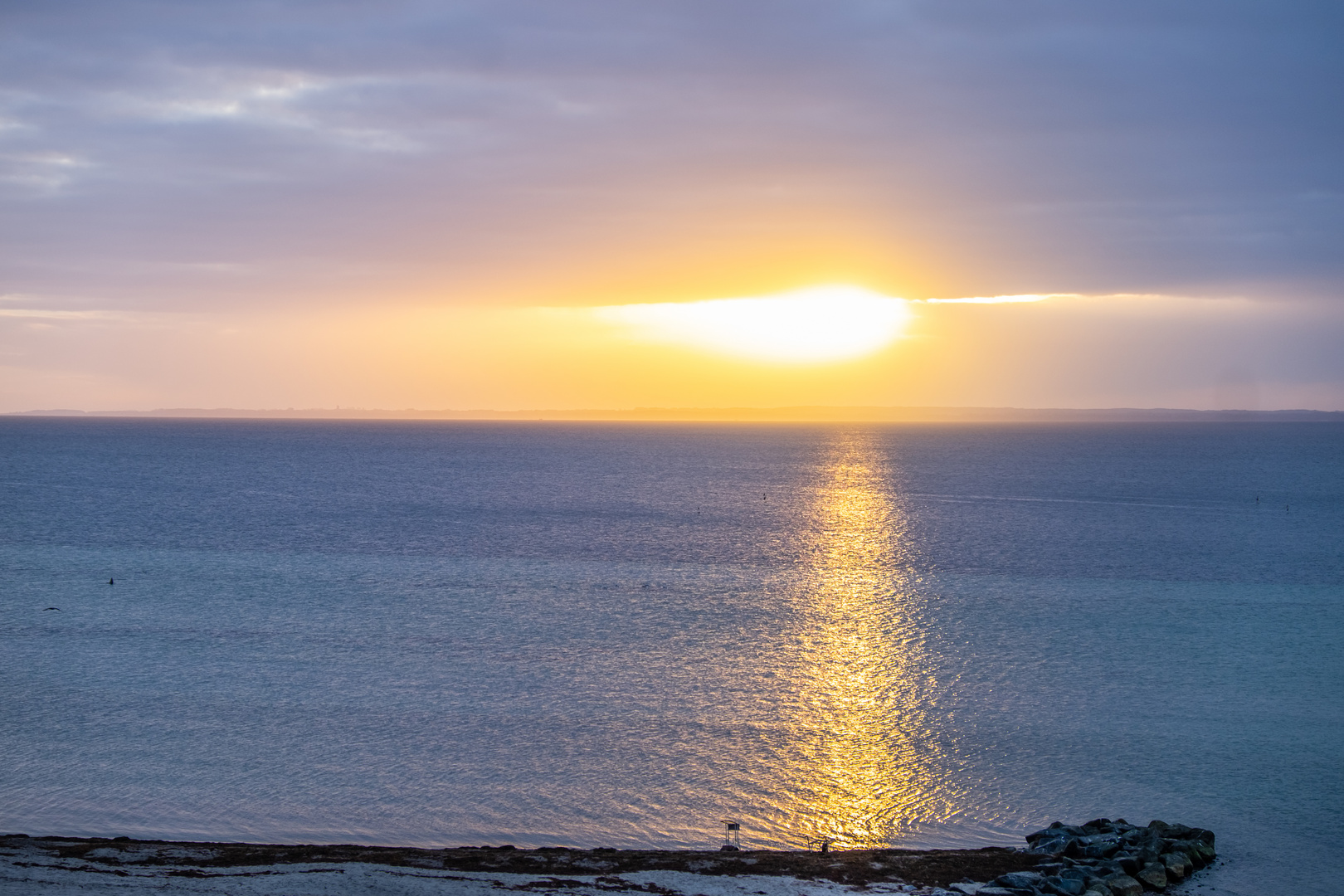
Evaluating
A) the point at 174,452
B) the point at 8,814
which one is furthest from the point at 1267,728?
the point at 174,452

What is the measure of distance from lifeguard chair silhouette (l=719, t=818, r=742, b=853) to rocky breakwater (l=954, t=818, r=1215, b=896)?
14.6ft

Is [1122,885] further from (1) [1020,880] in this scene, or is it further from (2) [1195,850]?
(2) [1195,850]

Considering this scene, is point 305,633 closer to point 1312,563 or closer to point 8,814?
point 8,814

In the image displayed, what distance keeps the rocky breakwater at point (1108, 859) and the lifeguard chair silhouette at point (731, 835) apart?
175 inches

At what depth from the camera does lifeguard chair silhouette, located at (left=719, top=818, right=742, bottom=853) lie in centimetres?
1922

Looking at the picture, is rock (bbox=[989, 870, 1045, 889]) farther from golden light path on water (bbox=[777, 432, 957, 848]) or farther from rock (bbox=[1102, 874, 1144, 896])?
golden light path on water (bbox=[777, 432, 957, 848])

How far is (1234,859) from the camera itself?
18.8 m

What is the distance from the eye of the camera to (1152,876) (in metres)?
16.8

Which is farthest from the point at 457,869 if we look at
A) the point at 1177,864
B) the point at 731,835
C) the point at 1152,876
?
the point at 1177,864

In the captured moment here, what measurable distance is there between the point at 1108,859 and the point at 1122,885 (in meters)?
1.20

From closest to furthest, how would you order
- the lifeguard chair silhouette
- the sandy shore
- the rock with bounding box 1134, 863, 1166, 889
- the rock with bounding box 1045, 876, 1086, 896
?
the rock with bounding box 1045, 876, 1086, 896 < the sandy shore < the rock with bounding box 1134, 863, 1166, 889 < the lifeguard chair silhouette

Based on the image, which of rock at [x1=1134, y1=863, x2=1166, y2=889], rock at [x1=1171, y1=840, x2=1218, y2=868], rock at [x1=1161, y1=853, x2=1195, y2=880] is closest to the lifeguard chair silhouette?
rock at [x1=1134, y1=863, x2=1166, y2=889]

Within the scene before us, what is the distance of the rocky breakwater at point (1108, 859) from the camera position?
52.6 ft

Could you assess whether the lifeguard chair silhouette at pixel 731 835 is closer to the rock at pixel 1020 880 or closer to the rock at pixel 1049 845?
the rock at pixel 1020 880
